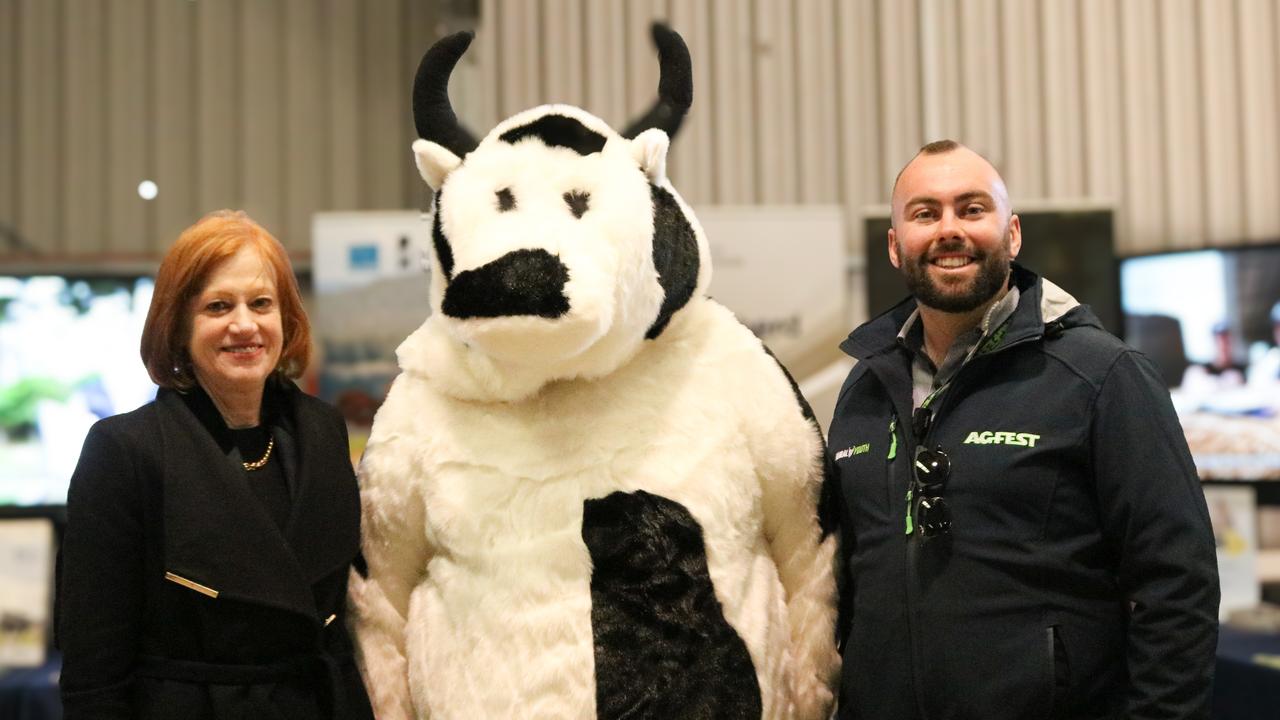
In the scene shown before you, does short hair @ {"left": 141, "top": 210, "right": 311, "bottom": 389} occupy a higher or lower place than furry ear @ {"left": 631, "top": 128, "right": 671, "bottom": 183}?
lower

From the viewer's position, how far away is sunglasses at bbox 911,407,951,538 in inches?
55.9

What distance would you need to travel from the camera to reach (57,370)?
3.81 metres

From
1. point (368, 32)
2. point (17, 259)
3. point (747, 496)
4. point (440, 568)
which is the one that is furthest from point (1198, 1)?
point (17, 259)

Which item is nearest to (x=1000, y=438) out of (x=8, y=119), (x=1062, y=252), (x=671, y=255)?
(x=671, y=255)

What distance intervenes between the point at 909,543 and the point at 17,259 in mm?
4054

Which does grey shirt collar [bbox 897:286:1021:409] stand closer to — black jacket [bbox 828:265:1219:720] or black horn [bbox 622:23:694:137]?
black jacket [bbox 828:265:1219:720]

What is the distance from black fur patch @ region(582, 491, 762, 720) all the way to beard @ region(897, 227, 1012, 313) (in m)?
0.47

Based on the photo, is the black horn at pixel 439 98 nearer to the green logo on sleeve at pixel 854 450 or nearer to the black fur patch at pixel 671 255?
the black fur patch at pixel 671 255

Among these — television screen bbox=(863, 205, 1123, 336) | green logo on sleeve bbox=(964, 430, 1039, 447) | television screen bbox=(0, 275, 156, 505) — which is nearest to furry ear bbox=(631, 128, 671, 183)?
green logo on sleeve bbox=(964, 430, 1039, 447)

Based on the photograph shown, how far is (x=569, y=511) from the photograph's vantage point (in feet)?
4.81

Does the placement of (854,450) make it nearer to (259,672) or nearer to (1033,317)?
(1033,317)

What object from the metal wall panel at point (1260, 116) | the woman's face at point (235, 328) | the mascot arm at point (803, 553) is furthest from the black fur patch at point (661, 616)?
the metal wall panel at point (1260, 116)

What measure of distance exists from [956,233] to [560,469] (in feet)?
2.14

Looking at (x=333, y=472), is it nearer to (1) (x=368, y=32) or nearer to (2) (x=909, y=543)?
(2) (x=909, y=543)
